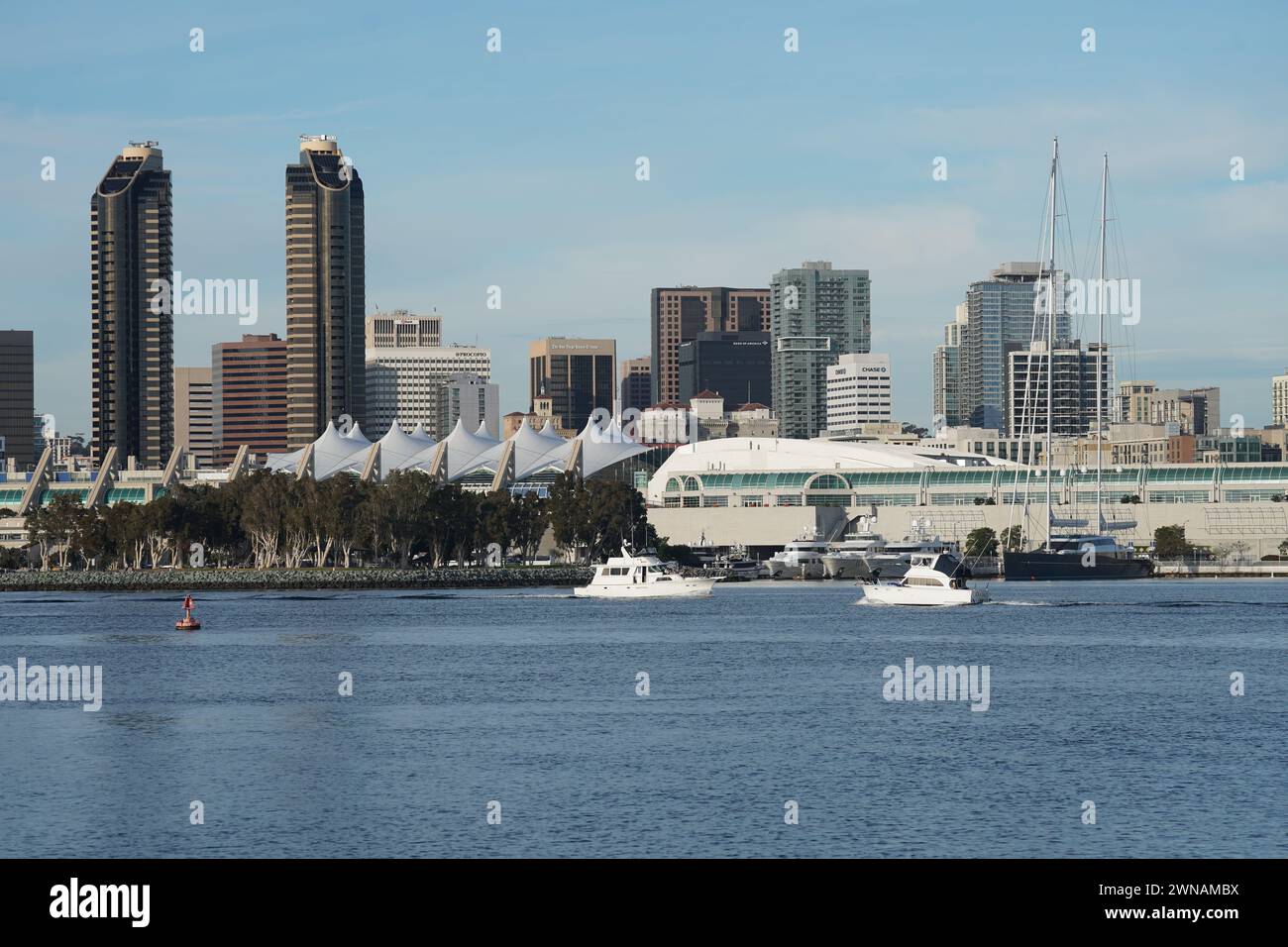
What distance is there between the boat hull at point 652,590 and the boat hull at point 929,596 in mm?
14379

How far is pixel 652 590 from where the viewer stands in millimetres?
106562

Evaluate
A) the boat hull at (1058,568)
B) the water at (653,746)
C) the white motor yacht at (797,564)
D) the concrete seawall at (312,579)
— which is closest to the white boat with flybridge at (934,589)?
the water at (653,746)

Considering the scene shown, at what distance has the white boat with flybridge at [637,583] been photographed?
105 meters

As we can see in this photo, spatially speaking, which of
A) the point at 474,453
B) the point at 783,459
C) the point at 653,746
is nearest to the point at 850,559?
the point at 783,459

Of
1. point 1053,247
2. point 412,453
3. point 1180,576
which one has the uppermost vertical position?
point 1053,247

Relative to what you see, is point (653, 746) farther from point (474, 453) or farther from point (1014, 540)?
point (474, 453)

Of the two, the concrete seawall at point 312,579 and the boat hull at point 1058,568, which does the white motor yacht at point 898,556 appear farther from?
the concrete seawall at point 312,579

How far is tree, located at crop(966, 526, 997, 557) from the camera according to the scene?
151 m

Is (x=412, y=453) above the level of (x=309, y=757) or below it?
above

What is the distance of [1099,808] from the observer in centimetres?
3212

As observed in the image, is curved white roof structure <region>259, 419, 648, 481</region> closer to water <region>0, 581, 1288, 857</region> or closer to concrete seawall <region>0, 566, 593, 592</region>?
concrete seawall <region>0, 566, 593, 592</region>
